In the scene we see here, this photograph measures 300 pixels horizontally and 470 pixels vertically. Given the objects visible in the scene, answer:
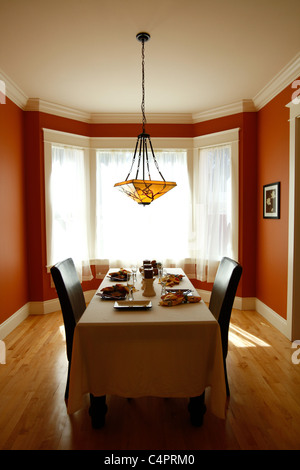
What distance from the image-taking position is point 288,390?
92.0 inches

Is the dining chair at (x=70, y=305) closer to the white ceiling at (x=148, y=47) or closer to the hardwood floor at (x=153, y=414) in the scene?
the hardwood floor at (x=153, y=414)

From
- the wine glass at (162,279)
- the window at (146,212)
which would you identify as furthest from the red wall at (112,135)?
the wine glass at (162,279)

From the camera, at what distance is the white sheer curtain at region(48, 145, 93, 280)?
425 cm

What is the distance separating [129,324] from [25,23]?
2406mm

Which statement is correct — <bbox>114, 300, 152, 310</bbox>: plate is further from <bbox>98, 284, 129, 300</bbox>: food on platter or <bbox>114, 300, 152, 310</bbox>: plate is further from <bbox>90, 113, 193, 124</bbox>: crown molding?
<bbox>90, 113, 193, 124</bbox>: crown molding

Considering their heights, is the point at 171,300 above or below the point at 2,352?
above

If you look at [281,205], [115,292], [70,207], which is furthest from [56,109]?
[281,205]

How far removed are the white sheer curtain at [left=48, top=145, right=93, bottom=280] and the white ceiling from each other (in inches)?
31.8

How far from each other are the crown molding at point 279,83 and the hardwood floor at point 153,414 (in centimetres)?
275

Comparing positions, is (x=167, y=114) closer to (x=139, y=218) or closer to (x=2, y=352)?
(x=139, y=218)

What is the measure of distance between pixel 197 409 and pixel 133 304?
29.5 inches

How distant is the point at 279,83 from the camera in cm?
335
